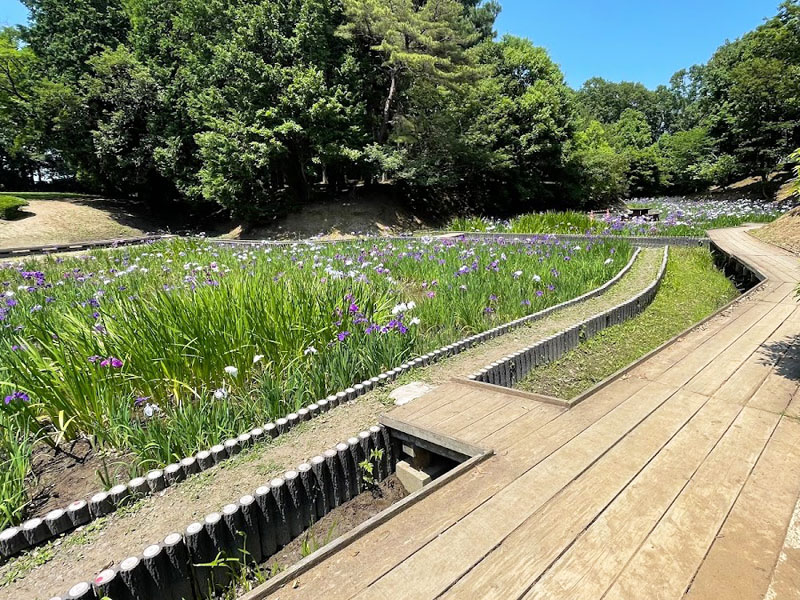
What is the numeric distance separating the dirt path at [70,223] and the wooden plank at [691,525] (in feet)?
63.7

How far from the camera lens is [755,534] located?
4.98 ft

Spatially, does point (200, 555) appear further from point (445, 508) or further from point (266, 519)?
point (445, 508)

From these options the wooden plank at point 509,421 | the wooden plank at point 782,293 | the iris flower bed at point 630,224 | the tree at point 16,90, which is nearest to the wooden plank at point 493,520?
the wooden plank at point 509,421

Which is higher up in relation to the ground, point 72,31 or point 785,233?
point 72,31

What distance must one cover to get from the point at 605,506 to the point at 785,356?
2.61m

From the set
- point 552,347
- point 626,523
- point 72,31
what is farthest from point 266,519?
point 72,31

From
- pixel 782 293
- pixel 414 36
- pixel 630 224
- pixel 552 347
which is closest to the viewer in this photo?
pixel 552 347

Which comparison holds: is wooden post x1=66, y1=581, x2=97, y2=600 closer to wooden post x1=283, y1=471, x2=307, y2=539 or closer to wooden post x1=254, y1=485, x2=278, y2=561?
wooden post x1=254, y1=485, x2=278, y2=561

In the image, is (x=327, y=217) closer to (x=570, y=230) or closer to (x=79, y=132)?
(x=570, y=230)

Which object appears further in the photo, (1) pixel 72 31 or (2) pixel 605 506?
(1) pixel 72 31

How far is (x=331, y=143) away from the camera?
15.4m

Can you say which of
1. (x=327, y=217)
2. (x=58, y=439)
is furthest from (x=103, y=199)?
(x=58, y=439)

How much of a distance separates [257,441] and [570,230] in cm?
1061

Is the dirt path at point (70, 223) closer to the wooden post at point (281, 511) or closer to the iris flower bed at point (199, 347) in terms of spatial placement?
the iris flower bed at point (199, 347)
